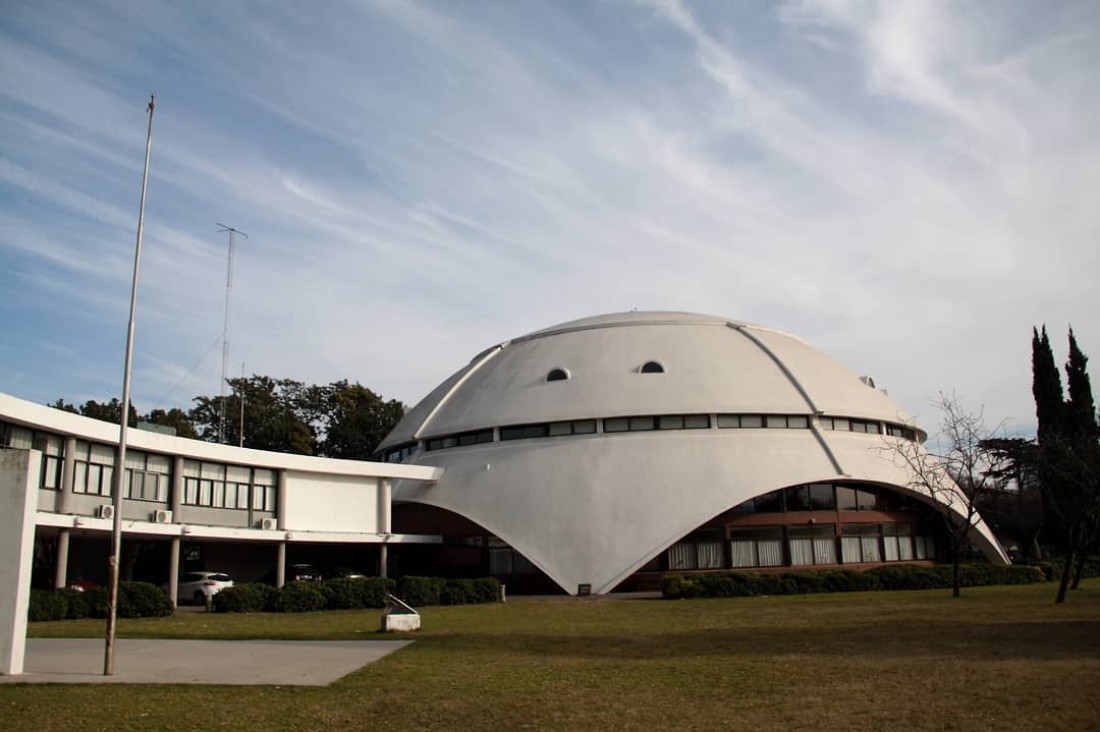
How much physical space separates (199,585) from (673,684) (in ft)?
88.1

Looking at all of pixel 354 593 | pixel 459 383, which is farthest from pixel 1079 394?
pixel 354 593

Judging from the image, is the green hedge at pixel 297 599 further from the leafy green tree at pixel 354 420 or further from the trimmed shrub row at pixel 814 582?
the leafy green tree at pixel 354 420

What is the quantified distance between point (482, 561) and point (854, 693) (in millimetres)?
31607

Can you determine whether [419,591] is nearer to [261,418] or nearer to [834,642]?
[834,642]

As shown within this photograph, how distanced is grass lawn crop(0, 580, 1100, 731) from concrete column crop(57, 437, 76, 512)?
7.14 metres

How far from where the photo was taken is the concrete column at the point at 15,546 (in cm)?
1412

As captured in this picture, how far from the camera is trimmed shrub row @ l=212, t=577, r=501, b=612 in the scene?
102 feet

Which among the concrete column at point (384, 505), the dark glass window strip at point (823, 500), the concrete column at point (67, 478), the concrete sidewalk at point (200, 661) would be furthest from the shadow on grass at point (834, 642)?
the concrete column at point (384, 505)

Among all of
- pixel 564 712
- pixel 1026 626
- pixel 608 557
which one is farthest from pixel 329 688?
pixel 608 557

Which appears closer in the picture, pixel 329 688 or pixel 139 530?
pixel 329 688

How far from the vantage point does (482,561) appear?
142ft

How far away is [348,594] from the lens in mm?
32219

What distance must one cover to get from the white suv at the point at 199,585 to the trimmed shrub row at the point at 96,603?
6.96 meters

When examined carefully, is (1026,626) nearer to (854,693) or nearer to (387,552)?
(854,693)
